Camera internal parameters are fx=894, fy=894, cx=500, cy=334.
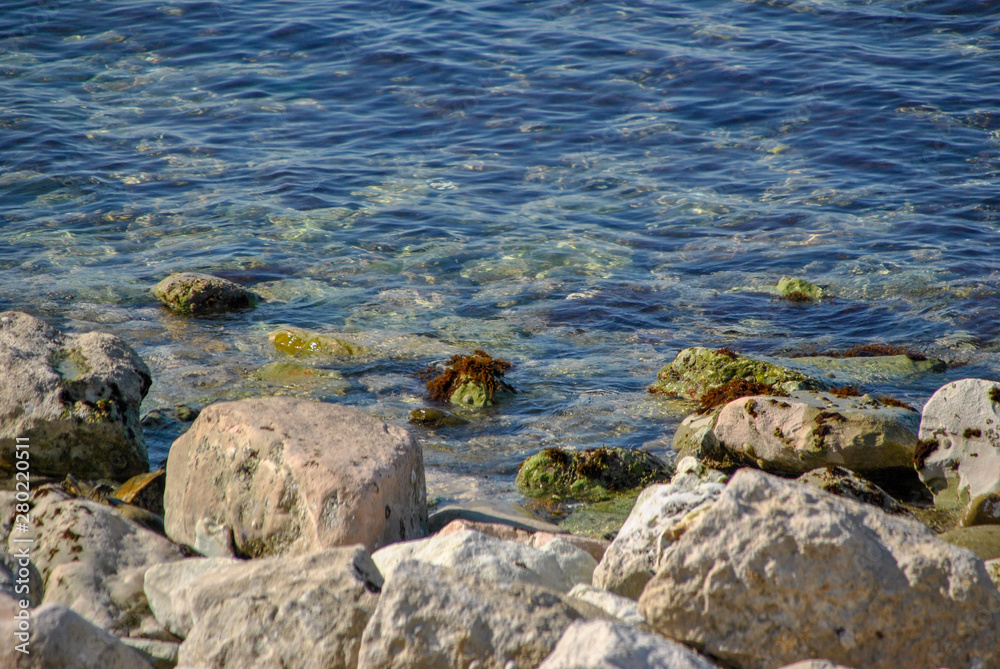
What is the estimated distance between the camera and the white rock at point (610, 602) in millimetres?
3238

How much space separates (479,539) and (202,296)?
20.9 feet

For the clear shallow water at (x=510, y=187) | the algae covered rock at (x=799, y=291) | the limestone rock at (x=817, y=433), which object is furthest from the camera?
the algae covered rock at (x=799, y=291)

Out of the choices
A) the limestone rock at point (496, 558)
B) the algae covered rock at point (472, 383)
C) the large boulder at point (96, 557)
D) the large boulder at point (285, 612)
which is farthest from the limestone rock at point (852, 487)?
the large boulder at point (96, 557)

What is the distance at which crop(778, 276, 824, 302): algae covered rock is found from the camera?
9.73m

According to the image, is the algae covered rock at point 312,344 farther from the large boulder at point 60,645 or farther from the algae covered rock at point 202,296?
the large boulder at point 60,645

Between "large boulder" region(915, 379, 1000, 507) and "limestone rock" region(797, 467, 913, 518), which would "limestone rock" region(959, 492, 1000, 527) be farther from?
"limestone rock" region(797, 467, 913, 518)

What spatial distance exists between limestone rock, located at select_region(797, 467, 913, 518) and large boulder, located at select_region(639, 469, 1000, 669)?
79.5 inches

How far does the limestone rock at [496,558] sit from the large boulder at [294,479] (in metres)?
0.32

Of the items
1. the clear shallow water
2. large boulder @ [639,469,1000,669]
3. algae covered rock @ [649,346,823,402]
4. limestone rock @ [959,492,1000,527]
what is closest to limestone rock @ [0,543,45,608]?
the clear shallow water

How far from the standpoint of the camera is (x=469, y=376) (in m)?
7.46

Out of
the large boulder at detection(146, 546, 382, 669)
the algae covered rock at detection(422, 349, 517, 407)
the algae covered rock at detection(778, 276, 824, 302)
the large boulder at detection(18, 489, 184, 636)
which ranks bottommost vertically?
the algae covered rock at detection(778, 276, 824, 302)

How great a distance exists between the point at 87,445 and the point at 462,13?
17184 millimetres

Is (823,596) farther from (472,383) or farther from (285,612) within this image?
(472,383)

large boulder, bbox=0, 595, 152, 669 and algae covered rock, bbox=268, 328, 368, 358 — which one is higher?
large boulder, bbox=0, 595, 152, 669
